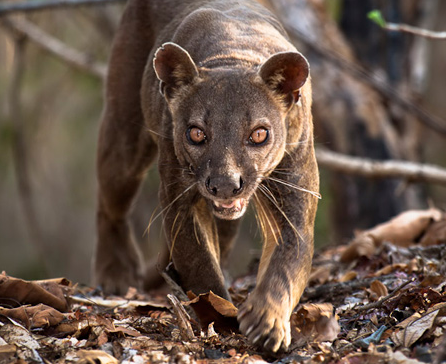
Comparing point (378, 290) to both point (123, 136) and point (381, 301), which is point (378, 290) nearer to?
point (381, 301)

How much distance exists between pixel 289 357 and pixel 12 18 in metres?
8.97

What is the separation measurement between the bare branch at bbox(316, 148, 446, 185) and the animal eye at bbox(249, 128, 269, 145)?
4.19 metres

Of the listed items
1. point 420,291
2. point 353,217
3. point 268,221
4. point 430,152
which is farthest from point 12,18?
point 430,152

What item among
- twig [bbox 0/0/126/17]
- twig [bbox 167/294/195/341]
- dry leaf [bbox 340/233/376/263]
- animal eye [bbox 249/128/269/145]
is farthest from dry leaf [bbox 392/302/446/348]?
twig [bbox 0/0/126/17]

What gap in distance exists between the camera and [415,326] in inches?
139

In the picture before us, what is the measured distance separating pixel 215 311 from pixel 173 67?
4.74 feet

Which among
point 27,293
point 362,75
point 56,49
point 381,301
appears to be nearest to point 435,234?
point 381,301

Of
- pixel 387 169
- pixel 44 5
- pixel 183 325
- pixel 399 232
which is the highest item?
pixel 44 5

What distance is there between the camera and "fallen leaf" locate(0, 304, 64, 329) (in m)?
3.79

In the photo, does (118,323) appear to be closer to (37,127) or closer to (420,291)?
(420,291)

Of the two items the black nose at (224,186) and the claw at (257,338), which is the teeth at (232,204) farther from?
the claw at (257,338)

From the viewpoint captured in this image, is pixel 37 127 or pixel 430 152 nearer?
pixel 37 127

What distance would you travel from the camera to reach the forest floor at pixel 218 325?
336 centimetres

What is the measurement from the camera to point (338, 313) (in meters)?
4.14
